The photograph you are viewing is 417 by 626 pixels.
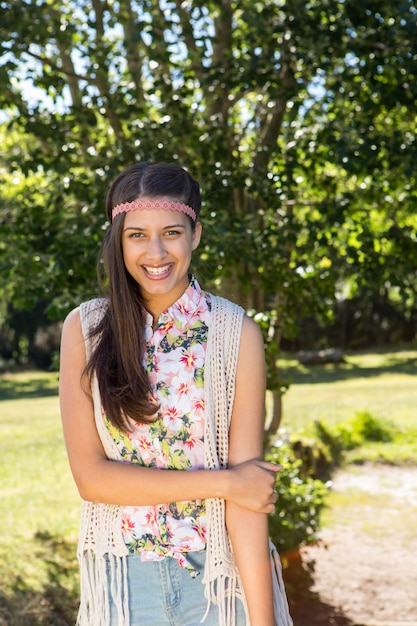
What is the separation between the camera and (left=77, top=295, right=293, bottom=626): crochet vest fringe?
211 cm

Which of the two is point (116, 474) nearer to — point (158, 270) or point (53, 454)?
point (158, 270)

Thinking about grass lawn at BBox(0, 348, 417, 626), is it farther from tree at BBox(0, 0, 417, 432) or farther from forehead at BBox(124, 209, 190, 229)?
forehead at BBox(124, 209, 190, 229)

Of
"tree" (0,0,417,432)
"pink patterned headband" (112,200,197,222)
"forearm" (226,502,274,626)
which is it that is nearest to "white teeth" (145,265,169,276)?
"pink patterned headband" (112,200,197,222)

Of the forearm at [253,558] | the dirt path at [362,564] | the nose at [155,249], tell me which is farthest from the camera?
the dirt path at [362,564]

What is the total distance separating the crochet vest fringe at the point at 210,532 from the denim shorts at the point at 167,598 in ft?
0.07

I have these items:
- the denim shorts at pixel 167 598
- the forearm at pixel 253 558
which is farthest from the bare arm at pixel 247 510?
the denim shorts at pixel 167 598

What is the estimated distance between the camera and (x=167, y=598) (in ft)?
6.86

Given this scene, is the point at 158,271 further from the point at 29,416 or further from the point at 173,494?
the point at 29,416

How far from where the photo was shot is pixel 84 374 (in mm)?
2227

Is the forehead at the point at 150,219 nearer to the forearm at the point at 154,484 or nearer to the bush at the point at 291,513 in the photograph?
the forearm at the point at 154,484

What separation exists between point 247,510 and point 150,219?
722 mm

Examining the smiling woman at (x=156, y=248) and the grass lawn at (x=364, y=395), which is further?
the grass lawn at (x=364, y=395)

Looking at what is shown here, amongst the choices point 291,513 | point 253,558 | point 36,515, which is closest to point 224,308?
point 253,558

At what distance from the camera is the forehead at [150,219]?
2.25 metres
